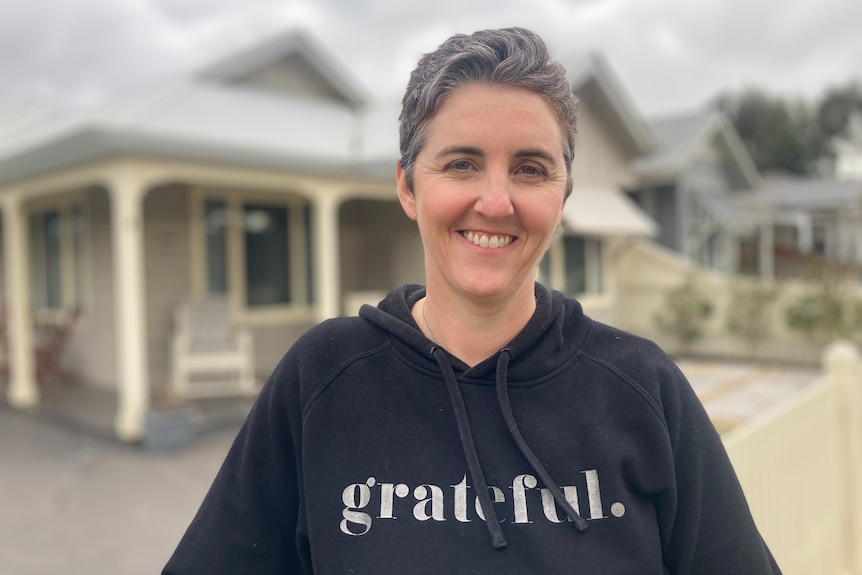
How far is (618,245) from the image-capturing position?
477 inches

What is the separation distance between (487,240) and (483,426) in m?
0.30

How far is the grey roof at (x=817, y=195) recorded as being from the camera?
750 inches

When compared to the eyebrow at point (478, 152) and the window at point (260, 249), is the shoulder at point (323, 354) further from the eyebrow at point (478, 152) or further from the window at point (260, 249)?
the window at point (260, 249)

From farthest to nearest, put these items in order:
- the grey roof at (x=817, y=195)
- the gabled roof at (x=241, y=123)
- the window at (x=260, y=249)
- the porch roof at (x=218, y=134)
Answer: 1. the grey roof at (x=817, y=195)
2. the window at (x=260, y=249)
3. the gabled roof at (x=241, y=123)
4. the porch roof at (x=218, y=134)

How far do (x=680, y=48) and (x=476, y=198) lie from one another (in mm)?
52948

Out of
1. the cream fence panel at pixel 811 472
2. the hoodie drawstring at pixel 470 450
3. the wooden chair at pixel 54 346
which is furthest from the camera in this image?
the wooden chair at pixel 54 346

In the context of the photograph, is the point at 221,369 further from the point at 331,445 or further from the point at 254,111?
the point at 331,445

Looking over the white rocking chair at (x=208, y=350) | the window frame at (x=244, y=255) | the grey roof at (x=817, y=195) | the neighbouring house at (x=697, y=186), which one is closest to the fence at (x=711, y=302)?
the neighbouring house at (x=697, y=186)

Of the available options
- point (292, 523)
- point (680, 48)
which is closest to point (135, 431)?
point (292, 523)

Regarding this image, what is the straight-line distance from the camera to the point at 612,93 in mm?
10750

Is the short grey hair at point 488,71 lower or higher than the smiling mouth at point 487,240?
higher

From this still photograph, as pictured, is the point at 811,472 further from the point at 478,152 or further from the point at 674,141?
the point at 674,141

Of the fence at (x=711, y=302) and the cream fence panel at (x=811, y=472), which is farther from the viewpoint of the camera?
the fence at (x=711, y=302)

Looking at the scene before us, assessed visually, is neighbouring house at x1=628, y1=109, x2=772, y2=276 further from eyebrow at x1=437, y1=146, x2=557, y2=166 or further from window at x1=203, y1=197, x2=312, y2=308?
eyebrow at x1=437, y1=146, x2=557, y2=166
